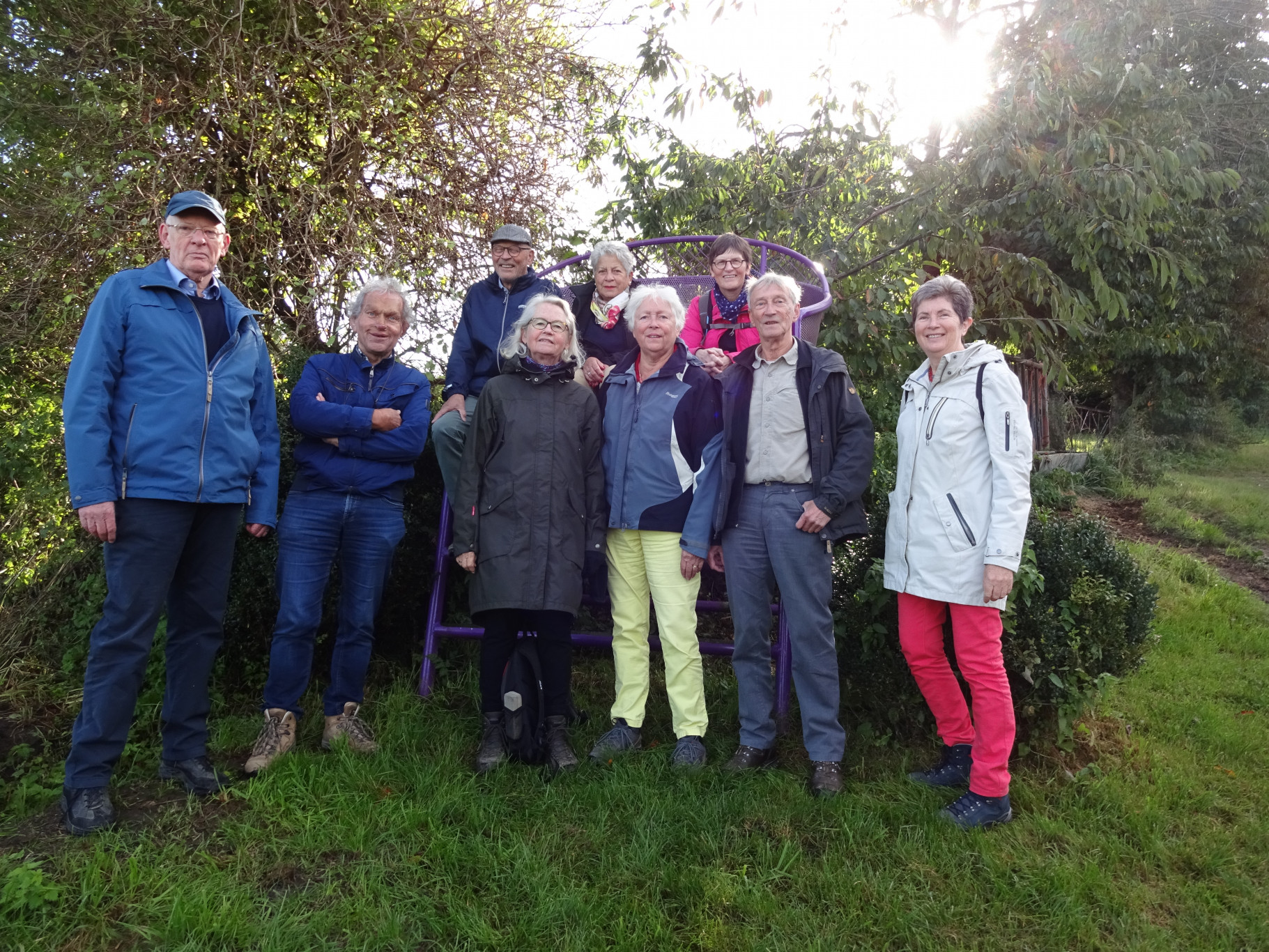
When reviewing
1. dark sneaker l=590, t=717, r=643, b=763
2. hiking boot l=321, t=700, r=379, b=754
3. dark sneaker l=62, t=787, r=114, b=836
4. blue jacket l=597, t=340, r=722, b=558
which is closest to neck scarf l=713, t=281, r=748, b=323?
blue jacket l=597, t=340, r=722, b=558

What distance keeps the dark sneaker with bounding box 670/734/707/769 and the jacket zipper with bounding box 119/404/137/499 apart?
2.25m

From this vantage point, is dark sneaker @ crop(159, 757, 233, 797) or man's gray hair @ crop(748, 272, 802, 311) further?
man's gray hair @ crop(748, 272, 802, 311)

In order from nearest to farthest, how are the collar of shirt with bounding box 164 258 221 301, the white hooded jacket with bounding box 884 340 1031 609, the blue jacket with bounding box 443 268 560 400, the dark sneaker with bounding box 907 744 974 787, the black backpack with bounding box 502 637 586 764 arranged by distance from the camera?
the white hooded jacket with bounding box 884 340 1031 609 → the collar of shirt with bounding box 164 258 221 301 → the dark sneaker with bounding box 907 744 974 787 → the black backpack with bounding box 502 637 586 764 → the blue jacket with bounding box 443 268 560 400

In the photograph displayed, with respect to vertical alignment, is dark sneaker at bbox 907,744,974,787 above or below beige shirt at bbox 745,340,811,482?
below

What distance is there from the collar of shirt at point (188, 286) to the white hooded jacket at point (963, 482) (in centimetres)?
273

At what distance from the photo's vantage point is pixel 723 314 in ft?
12.3

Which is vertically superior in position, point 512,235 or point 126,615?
point 512,235

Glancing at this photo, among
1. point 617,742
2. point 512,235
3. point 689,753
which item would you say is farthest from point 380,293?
point 689,753

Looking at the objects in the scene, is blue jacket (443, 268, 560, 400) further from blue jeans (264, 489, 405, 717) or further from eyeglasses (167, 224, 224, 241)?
eyeglasses (167, 224, 224, 241)

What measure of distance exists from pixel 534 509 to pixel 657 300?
1025 millimetres

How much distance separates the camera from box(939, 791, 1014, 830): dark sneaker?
2.79 m

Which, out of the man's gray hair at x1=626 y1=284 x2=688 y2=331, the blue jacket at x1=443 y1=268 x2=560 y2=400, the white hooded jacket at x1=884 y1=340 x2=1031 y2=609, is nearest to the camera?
the white hooded jacket at x1=884 y1=340 x2=1031 y2=609

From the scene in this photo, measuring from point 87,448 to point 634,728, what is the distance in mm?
2282

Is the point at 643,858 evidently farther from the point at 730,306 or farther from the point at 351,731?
the point at 730,306
